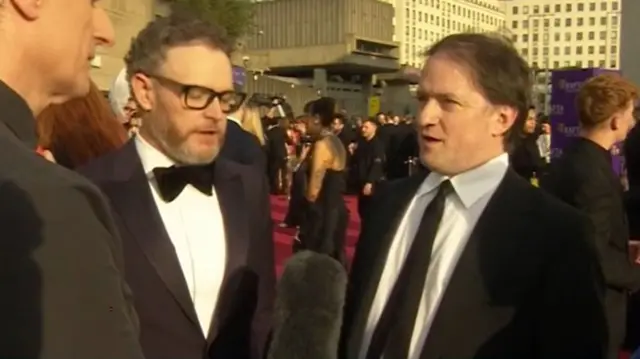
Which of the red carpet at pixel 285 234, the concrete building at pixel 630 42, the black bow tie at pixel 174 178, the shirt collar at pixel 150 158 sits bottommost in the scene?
the red carpet at pixel 285 234

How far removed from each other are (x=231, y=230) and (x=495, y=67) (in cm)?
92

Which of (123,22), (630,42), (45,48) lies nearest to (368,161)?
(630,42)

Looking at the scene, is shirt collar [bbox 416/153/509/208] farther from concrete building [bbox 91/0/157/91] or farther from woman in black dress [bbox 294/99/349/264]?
concrete building [bbox 91/0/157/91]

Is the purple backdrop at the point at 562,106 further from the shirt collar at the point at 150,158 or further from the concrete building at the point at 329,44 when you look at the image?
the concrete building at the point at 329,44

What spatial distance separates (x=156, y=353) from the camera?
7.60 feet

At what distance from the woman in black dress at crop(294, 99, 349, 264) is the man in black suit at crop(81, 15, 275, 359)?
17.6 ft

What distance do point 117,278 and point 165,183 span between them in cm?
148

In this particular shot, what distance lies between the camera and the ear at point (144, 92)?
8.30 feet

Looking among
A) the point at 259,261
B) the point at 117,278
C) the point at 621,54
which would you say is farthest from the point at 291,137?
the point at 117,278

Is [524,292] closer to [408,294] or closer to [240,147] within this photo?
[408,294]

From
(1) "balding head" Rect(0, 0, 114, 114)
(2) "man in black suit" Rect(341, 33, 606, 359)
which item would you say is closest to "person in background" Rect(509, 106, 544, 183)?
(2) "man in black suit" Rect(341, 33, 606, 359)

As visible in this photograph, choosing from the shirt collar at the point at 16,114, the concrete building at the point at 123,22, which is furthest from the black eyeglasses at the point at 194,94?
the concrete building at the point at 123,22

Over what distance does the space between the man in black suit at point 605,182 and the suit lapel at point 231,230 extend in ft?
5.62

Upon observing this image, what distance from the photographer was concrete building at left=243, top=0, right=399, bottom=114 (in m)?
79.4
